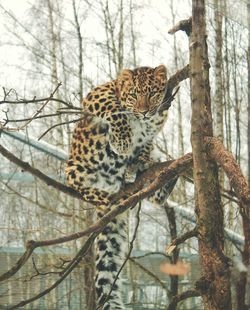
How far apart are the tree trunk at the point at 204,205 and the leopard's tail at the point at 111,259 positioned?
50.2 inches

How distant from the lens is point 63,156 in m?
5.29

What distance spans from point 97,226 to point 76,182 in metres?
1.67

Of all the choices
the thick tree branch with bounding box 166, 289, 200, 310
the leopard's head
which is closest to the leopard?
the leopard's head

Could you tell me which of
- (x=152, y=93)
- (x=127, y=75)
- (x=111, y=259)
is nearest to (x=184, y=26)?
(x=152, y=93)

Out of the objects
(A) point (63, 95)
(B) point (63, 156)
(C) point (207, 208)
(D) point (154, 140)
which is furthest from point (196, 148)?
(A) point (63, 95)

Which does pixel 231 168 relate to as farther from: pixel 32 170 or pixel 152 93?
pixel 152 93

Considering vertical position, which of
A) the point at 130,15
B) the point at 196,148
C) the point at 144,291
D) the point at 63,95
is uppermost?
the point at 130,15

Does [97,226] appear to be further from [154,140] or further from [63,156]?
[63,156]

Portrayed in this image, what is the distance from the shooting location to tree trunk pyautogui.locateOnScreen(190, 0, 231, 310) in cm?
239

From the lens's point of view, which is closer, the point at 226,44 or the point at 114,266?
the point at 114,266

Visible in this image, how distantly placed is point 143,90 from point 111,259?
1.11 metres

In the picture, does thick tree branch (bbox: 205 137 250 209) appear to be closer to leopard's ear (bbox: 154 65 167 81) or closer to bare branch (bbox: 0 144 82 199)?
bare branch (bbox: 0 144 82 199)

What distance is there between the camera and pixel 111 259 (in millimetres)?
3926

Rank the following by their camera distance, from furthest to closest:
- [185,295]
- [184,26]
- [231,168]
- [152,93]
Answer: [152,93] < [184,26] < [185,295] < [231,168]
